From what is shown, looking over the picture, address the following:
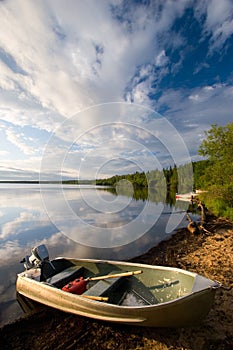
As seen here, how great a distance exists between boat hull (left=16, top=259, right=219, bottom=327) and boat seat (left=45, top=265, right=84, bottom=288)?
66 centimetres

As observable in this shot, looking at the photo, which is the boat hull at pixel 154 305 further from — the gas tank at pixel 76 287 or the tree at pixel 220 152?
the tree at pixel 220 152

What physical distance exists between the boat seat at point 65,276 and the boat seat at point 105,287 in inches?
45.4

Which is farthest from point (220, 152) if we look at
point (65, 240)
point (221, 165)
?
point (65, 240)

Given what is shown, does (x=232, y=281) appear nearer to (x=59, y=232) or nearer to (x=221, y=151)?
(x=59, y=232)

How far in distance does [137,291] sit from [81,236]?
384 inches

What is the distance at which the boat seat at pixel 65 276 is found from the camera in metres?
6.30

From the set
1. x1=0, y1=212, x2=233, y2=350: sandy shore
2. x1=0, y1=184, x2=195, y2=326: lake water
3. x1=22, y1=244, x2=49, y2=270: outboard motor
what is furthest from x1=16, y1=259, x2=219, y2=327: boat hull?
x1=0, y1=184, x2=195, y2=326: lake water

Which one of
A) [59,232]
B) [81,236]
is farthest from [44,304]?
[59,232]

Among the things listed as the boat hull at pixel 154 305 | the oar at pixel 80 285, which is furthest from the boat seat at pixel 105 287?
the boat hull at pixel 154 305

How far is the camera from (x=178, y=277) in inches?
212

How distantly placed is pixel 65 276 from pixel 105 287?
169 cm

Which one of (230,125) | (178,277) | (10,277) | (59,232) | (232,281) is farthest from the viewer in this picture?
(230,125)

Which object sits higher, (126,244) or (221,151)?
(221,151)

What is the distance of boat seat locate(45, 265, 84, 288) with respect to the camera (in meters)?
6.30
